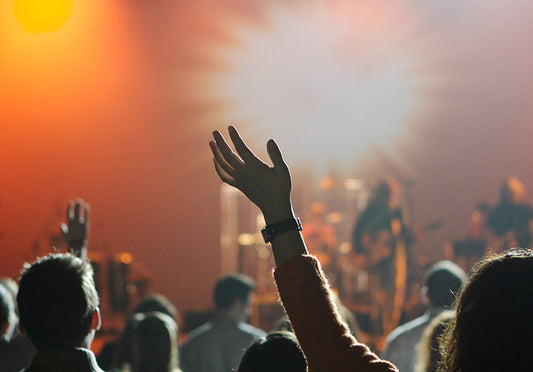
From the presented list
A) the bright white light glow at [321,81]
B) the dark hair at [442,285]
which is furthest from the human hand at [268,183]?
the bright white light glow at [321,81]

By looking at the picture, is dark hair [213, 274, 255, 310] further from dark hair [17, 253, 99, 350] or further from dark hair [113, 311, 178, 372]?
dark hair [17, 253, 99, 350]

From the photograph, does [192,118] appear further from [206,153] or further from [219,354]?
[219,354]

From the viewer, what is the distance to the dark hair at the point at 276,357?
1.91 m

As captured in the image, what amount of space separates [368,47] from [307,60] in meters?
1.09

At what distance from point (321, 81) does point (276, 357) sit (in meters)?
10.5

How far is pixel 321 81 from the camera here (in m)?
12.1

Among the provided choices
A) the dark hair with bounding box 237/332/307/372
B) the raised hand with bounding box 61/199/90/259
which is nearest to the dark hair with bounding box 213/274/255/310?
the raised hand with bounding box 61/199/90/259

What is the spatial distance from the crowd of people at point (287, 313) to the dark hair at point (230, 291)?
1.44 metres

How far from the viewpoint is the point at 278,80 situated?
1199cm

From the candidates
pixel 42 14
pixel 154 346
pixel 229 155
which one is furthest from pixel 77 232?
pixel 42 14

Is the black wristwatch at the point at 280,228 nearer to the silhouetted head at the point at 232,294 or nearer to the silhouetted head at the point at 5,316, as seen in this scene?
the silhouetted head at the point at 5,316

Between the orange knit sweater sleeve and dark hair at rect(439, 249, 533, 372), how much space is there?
0.15 metres

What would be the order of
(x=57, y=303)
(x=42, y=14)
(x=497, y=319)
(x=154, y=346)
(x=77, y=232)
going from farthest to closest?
1. (x=42, y=14)
2. (x=154, y=346)
3. (x=77, y=232)
4. (x=57, y=303)
5. (x=497, y=319)

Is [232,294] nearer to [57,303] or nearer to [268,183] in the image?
[57,303]
